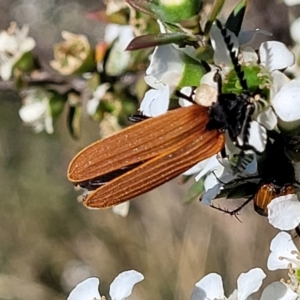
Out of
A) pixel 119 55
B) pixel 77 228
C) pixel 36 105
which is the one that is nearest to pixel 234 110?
pixel 119 55

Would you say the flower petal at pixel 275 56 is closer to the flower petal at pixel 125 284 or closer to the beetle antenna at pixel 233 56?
the beetle antenna at pixel 233 56

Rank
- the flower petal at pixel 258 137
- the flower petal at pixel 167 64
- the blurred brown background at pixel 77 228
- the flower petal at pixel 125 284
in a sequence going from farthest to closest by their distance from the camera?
the blurred brown background at pixel 77 228 < the flower petal at pixel 125 284 < the flower petal at pixel 167 64 < the flower petal at pixel 258 137

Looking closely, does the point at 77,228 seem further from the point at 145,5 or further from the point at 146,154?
the point at 145,5

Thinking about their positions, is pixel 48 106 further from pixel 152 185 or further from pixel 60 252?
pixel 60 252

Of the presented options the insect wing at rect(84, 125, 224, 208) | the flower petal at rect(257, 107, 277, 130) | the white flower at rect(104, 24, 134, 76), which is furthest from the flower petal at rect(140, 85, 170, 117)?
the white flower at rect(104, 24, 134, 76)

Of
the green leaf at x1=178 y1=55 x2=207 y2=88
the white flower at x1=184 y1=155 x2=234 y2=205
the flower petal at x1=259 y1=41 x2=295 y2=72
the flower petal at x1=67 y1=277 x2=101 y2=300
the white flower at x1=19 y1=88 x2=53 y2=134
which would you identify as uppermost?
the flower petal at x1=259 y1=41 x2=295 y2=72

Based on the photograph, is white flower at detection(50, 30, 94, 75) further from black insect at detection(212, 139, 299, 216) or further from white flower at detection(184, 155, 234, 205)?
black insect at detection(212, 139, 299, 216)

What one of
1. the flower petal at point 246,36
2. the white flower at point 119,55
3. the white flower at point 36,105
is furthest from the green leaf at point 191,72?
the white flower at point 36,105

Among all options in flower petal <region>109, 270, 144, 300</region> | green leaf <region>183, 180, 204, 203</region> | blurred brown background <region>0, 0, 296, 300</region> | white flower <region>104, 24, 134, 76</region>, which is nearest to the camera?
flower petal <region>109, 270, 144, 300</region>
